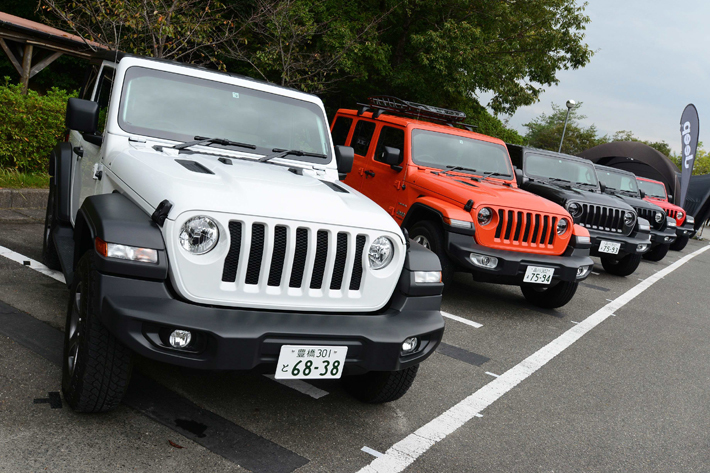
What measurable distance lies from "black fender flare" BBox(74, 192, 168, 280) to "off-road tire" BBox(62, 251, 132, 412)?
0.14 m

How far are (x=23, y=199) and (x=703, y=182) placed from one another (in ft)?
80.7

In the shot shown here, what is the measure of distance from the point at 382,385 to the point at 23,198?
6285 millimetres

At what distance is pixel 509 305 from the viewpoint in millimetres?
7332

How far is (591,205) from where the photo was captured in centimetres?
950

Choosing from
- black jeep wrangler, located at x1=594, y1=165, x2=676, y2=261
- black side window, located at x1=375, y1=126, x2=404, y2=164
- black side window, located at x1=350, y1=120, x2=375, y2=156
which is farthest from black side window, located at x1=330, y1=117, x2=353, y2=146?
black jeep wrangler, located at x1=594, y1=165, x2=676, y2=261

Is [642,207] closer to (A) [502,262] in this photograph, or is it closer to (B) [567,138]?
(A) [502,262]

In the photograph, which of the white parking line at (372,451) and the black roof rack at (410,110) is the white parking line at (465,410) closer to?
the white parking line at (372,451)

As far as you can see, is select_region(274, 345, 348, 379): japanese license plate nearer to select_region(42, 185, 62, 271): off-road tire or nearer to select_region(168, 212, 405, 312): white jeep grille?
select_region(168, 212, 405, 312): white jeep grille

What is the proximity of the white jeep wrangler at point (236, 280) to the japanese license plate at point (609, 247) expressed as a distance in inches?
261

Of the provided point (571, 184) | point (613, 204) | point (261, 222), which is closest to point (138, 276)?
point (261, 222)

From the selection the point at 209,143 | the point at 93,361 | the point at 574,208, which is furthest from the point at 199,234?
the point at 574,208

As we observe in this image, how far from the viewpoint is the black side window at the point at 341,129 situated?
8408mm

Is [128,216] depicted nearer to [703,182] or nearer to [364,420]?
[364,420]

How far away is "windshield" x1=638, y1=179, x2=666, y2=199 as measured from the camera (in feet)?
52.3
